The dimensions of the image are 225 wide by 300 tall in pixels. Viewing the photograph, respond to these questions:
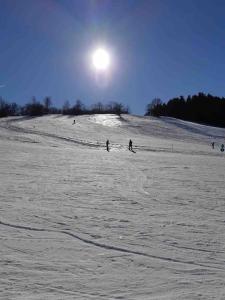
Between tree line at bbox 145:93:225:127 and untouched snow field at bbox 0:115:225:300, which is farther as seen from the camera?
tree line at bbox 145:93:225:127

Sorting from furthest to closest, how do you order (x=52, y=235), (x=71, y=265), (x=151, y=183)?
(x=151, y=183) < (x=52, y=235) < (x=71, y=265)

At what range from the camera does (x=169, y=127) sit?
3656 inches

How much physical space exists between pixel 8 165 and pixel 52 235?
1495 cm

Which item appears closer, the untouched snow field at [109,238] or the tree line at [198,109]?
the untouched snow field at [109,238]

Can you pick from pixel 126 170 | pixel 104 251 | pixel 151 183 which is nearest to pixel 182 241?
pixel 104 251

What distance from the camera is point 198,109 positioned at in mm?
126500

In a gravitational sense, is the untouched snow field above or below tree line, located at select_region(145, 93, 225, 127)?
below

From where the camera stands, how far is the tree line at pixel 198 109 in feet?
405

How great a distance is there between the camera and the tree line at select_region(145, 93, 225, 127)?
12338cm

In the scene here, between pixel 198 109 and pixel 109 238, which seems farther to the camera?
pixel 198 109

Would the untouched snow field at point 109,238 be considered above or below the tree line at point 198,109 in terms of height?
below

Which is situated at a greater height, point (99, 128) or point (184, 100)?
point (184, 100)

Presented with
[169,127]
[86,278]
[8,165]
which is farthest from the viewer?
[169,127]

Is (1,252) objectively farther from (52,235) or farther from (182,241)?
(182,241)
